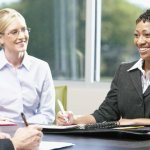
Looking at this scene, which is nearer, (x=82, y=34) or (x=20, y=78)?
(x=20, y=78)

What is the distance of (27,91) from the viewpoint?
296 cm

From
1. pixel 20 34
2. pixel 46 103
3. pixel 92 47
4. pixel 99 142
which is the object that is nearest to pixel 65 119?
pixel 99 142

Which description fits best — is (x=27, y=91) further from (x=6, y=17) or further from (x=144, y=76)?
(x=144, y=76)

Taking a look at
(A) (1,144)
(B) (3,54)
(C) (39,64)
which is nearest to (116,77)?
(C) (39,64)

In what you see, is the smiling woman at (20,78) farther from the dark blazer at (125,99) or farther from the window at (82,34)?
the window at (82,34)

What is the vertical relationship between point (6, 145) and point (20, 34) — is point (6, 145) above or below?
below

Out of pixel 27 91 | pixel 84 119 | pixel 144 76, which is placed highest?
pixel 144 76

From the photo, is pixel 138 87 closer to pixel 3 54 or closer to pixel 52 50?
pixel 3 54

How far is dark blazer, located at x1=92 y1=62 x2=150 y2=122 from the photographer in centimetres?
261

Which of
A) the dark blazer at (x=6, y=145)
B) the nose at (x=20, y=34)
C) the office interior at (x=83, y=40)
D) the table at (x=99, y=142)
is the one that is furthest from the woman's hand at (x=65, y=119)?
the office interior at (x=83, y=40)

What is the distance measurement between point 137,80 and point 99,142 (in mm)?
852

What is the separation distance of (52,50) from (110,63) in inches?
25.6

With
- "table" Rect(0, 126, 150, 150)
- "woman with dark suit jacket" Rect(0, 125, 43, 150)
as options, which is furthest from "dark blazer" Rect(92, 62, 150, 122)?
"woman with dark suit jacket" Rect(0, 125, 43, 150)

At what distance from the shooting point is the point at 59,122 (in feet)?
7.80
